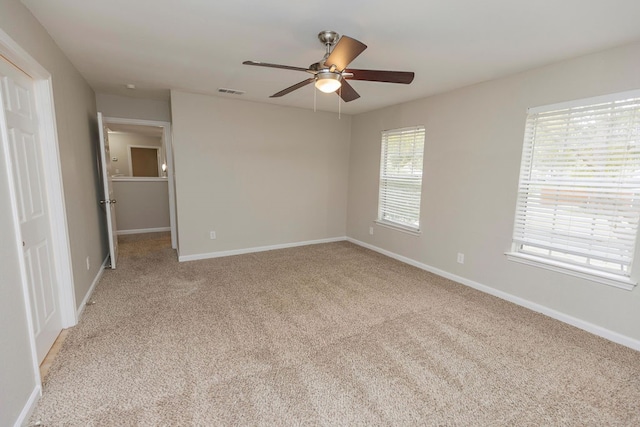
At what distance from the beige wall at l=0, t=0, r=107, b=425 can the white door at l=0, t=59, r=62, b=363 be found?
0.26 meters

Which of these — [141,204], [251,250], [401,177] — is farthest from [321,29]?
[141,204]

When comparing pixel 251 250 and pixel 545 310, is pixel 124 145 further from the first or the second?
pixel 545 310

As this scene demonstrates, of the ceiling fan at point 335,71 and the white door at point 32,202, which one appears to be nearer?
the white door at point 32,202

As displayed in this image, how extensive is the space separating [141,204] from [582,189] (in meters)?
7.10

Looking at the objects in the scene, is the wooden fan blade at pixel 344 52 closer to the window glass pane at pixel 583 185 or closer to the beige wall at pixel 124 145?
the window glass pane at pixel 583 185

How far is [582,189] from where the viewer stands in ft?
8.74

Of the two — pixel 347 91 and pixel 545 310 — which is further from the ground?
pixel 347 91

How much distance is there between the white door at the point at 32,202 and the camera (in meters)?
1.87

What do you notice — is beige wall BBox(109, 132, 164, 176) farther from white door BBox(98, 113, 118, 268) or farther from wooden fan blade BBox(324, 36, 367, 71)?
wooden fan blade BBox(324, 36, 367, 71)

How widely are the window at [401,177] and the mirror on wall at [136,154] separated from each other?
5.41 meters

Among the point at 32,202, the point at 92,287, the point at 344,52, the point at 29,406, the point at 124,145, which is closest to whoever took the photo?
the point at 29,406

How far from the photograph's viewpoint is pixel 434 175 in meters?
4.05

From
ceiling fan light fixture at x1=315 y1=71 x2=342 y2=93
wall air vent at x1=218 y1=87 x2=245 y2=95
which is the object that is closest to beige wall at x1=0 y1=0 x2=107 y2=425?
wall air vent at x1=218 y1=87 x2=245 y2=95

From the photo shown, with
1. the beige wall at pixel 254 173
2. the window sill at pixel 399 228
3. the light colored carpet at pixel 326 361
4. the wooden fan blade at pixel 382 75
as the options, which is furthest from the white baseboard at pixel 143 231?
the wooden fan blade at pixel 382 75
